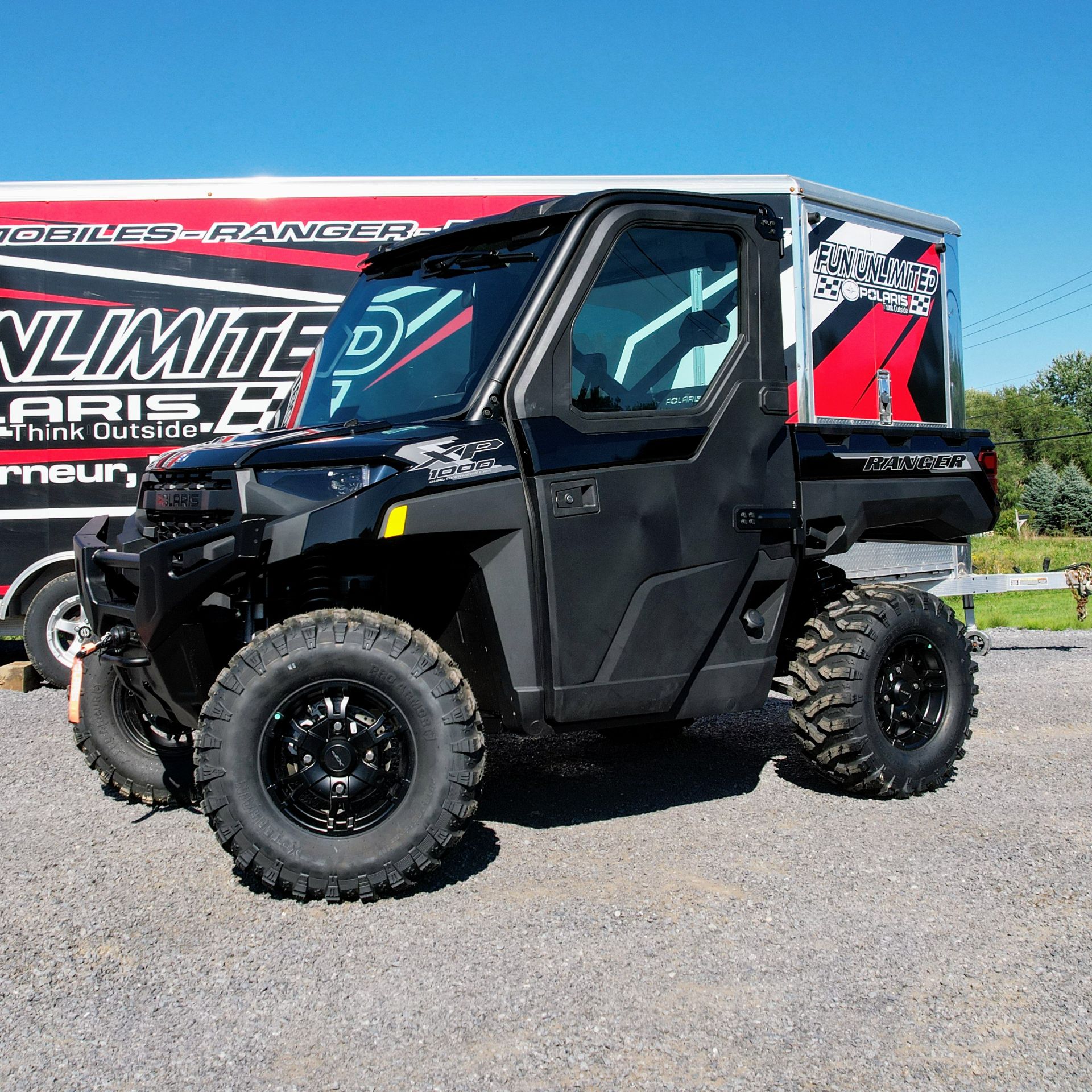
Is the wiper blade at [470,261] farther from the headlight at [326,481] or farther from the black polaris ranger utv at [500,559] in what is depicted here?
the headlight at [326,481]

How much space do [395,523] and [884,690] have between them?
103 inches

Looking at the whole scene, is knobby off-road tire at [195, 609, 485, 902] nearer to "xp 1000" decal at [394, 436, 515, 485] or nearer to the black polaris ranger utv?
the black polaris ranger utv

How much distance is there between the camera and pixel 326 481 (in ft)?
12.5

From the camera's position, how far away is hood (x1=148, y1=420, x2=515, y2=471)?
384 centimetres

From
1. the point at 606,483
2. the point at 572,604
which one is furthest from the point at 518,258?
the point at 572,604

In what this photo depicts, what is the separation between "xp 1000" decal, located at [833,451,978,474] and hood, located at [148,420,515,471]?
6.26 ft

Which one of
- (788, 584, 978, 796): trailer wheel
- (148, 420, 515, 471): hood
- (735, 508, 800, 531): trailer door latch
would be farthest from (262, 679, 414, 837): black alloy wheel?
(788, 584, 978, 796): trailer wheel

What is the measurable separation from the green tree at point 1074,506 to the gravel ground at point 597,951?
61524 millimetres

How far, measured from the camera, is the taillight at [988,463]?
5.70 m

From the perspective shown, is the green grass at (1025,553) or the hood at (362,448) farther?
the green grass at (1025,553)

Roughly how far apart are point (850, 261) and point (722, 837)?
219 inches

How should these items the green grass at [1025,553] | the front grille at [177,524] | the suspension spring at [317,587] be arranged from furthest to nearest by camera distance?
1. the green grass at [1025,553]
2. the suspension spring at [317,587]
3. the front grille at [177,524]

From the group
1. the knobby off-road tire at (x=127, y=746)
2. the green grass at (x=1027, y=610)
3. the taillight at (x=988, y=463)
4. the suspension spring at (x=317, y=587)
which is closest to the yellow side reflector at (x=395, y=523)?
the suspension spring at (x=317, y=587)

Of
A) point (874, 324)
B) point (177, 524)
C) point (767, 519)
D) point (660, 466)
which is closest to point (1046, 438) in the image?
point (874, 324)
